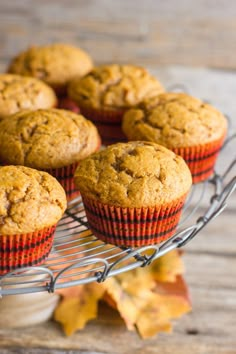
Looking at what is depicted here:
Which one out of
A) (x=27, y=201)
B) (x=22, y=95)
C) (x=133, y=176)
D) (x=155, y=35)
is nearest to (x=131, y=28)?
(x=155, y=35)

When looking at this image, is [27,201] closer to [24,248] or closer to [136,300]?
[24,248]

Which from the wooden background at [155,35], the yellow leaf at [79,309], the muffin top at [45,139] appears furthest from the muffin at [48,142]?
the wooden background at [155,35]

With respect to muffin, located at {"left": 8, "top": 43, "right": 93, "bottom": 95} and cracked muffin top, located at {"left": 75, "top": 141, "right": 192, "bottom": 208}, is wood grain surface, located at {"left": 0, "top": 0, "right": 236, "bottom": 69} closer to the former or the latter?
muffin, located at {"left": 8, "top": 43, "right": 93, "bottom": 95}

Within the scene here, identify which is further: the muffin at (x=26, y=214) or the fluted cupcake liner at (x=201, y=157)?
the fluted cupcake liner at (x=201, y=157)

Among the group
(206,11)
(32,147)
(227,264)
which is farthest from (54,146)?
(206,11)

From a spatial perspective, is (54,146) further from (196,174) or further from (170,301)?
(170,301)

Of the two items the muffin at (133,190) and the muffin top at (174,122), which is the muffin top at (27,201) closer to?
the muffin at (133,190)
